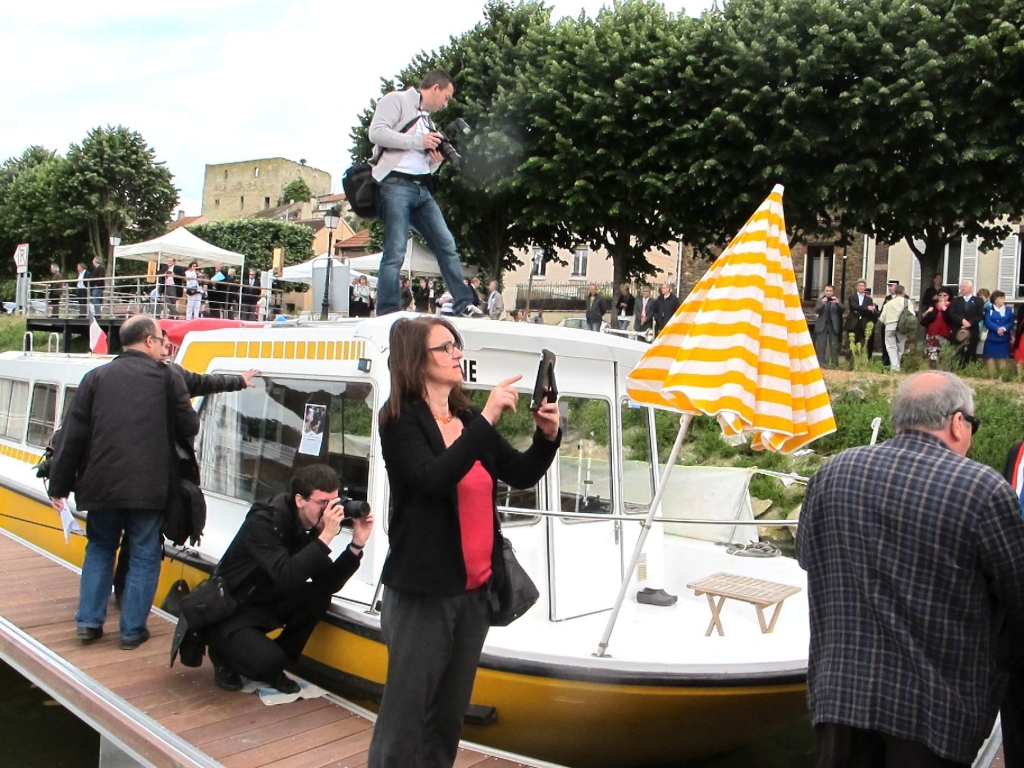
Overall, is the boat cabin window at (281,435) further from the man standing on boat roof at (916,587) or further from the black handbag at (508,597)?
the man standing on boat roof at (916,587)

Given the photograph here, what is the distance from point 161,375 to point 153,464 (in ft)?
1.50

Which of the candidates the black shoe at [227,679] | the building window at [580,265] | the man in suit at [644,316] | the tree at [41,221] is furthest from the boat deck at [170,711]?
the tree at [41,221]

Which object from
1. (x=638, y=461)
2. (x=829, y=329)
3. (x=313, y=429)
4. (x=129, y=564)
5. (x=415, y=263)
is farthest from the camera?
(x=415, y=263)

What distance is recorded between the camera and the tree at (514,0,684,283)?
18.5 metres

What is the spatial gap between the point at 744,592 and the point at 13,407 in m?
7.45

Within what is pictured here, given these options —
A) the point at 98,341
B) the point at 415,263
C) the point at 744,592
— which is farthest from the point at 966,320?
the point at 98,341

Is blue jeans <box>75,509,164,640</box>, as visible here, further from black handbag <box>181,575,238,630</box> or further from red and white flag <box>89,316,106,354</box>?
red and white flag <box>89,316,106,354</box>

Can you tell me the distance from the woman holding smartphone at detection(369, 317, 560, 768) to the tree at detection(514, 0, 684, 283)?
53.2 feet

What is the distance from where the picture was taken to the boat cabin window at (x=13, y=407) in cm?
889

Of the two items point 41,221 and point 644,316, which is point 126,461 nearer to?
point 644,316

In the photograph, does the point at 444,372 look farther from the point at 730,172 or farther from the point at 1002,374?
the point at 730,172

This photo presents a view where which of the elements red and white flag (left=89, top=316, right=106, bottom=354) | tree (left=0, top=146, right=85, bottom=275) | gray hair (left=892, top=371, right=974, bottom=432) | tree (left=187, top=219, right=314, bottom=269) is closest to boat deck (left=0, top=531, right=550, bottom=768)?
gray hair (left=892, top=371, right=974, bottom=432)

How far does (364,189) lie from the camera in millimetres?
5617

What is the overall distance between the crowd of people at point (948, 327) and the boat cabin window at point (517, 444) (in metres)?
11.4
